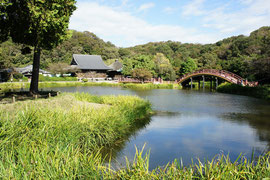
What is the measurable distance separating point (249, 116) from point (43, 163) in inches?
407

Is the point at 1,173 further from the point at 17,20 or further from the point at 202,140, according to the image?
the point at 17,20

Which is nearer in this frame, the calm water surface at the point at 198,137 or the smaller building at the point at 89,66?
the calm water surface at the point at 198,137

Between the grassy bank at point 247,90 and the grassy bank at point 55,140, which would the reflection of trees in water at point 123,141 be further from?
the grassy bank at point 247,90

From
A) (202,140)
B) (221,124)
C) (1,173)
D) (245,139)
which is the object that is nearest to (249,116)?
(221,124)

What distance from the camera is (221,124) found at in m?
8.96

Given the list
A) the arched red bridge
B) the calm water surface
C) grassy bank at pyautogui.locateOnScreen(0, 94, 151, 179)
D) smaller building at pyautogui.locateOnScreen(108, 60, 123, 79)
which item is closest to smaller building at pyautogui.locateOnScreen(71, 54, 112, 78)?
smaller building at pyautogui.locateOnScreen(108, 60, 123, 79)

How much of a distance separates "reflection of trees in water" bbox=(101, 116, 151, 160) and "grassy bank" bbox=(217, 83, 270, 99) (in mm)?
12551

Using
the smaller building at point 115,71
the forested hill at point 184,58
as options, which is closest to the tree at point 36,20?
the forested hill at point 184,58

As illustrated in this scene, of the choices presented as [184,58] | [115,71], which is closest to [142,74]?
[115,71]

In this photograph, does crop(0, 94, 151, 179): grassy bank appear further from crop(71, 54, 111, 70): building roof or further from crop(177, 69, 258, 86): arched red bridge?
crop(71, 54, 111, 70): building roof

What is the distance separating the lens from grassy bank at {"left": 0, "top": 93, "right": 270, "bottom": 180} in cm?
272

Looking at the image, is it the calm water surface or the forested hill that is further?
the forested hill

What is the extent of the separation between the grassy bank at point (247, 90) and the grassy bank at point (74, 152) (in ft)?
44.0

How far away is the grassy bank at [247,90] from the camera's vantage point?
17428mm
